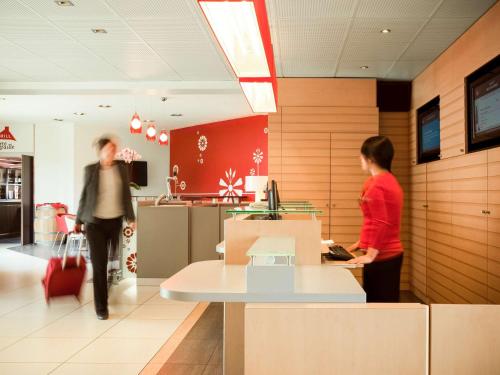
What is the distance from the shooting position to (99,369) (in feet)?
11.1

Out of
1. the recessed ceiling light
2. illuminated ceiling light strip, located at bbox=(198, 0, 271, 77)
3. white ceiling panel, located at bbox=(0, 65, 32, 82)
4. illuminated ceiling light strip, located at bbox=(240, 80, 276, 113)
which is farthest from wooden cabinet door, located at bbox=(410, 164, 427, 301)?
white ceiling panel, located at bbox=(0, 65, 32, 82)

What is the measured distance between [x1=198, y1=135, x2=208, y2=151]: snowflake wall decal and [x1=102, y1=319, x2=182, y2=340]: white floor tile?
876 centimetres

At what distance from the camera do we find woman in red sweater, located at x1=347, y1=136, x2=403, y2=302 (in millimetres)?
2793

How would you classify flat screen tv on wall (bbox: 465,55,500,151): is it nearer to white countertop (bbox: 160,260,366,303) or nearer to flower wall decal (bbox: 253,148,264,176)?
white countertop (bbox: 160,260,366,303)

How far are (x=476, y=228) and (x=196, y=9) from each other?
10.9ft

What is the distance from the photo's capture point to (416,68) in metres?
6.35

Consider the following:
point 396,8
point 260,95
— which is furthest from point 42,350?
point 396,8

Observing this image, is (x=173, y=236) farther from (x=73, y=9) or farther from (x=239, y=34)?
(x=239, y=34)

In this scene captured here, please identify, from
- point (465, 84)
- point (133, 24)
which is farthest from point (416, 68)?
point (133, 24)

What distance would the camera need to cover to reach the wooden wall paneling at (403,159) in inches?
273

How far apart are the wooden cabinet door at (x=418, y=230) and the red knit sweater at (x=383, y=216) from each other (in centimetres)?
363

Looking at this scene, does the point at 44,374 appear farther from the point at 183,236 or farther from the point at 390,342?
the point at 183,236

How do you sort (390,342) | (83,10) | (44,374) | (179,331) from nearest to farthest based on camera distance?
(390,342) < (44,374) < (179,331) < (83,10)

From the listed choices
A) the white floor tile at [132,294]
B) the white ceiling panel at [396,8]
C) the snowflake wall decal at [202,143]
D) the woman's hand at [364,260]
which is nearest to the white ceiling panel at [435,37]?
the white ceiling panel at [396,8]
